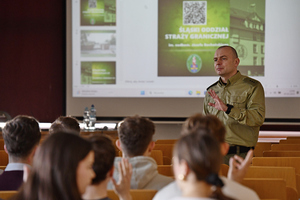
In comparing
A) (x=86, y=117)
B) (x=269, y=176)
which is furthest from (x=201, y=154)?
(x=86, y=117)

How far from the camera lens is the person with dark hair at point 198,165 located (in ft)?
4.89

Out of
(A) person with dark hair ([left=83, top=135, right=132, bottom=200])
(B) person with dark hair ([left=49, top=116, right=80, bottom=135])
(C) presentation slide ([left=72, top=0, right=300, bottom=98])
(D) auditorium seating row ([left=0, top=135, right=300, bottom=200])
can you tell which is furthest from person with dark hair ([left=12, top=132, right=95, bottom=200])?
(C) presentation slide ([left=72, top=0, right=300, bottom=98])

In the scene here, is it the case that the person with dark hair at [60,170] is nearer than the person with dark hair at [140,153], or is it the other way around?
the person with dark hair at [60,170]

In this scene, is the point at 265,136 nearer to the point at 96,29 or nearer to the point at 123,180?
the point at 96,29

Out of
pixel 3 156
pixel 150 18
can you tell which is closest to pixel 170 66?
pixel 150 18

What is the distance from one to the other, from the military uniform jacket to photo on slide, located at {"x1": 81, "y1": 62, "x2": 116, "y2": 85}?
13.4 ft

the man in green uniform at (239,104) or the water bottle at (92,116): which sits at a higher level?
the man in green uniform at (239,104)

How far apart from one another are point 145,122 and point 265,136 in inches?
257

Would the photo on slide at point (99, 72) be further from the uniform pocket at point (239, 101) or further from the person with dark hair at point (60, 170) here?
the person with dark hair at point (60, 170)

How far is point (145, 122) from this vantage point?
2.83m

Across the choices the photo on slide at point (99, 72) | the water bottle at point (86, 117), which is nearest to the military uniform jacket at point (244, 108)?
the water bottle at point (86, 117)

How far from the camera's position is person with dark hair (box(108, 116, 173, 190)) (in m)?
2.52

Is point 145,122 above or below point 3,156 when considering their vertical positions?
above

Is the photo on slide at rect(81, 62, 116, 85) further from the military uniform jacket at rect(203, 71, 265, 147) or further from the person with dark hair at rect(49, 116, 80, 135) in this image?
the person with dark hair at rect(49, 116, 80, 135)
